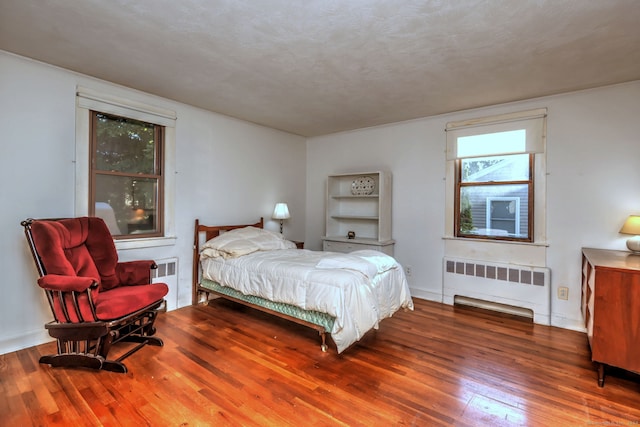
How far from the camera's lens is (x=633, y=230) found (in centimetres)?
267

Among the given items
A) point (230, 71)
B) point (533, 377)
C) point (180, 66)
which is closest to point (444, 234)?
point (533, 377)

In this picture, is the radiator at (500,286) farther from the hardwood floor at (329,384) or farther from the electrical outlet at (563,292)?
the hardwood floor at (329,384)

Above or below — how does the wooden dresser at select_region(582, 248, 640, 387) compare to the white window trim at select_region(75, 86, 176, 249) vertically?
below

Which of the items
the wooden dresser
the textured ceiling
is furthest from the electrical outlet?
the textured ceiling

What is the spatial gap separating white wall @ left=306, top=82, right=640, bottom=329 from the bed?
1261mm

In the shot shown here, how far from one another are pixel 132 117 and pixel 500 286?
452cm

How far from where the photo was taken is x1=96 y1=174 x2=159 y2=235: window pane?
3.14 meters

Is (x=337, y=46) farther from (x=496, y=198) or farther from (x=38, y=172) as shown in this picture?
(x=38, y=172)

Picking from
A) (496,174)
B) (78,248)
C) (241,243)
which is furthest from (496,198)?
(78,248)

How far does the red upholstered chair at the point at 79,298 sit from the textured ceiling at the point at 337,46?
141cm

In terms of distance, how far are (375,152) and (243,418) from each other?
12.3 feet

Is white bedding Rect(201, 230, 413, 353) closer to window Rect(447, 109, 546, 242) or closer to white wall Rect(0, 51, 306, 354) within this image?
white wall Rect(0, 51, 306, 354)

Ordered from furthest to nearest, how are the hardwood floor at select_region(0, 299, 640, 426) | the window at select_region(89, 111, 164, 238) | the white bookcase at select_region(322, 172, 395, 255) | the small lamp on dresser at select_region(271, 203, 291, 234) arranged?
the small lamp on dresser at select_region(271, 203, 291, 234)
the white bookcase at select_region(322, 172, 395, 255)
the window at select_region(89, 111, 164, 238)
the hardwood floor at select_region(0, 299, 640, 426)

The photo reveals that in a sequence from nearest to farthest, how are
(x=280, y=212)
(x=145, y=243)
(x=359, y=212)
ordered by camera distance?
(x=145, y=243) → (x=280, y=212) → (x=359, y=212)
